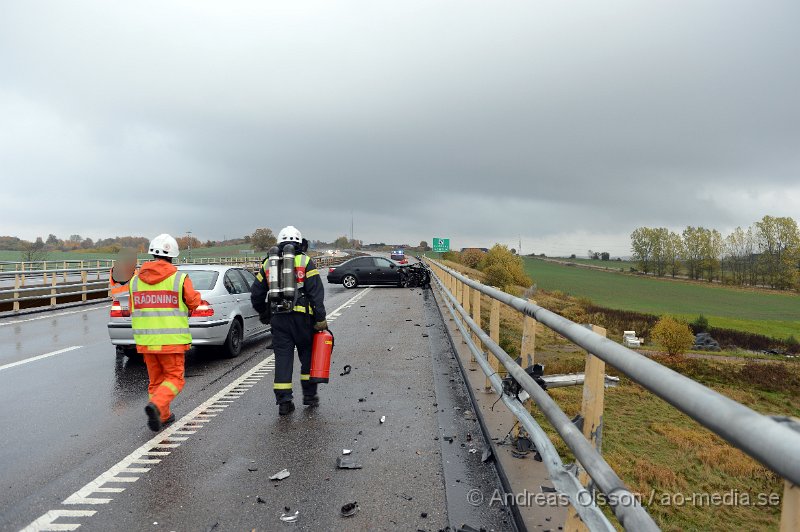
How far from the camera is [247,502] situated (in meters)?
3.78

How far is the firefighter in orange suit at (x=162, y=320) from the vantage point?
5.59 m

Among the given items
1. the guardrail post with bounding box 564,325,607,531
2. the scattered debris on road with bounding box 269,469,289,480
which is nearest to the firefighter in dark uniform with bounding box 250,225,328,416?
the scattered debris on road with bounding box 269,469,289,480

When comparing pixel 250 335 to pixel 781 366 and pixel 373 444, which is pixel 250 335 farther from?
pixel 781 366

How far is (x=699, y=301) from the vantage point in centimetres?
10106

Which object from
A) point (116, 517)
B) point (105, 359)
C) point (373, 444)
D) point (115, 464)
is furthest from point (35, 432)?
point (105, 359)

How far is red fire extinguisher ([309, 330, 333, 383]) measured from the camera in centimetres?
625

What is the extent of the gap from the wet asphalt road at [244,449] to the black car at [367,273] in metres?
19.6

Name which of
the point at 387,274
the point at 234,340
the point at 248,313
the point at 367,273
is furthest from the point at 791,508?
the point at 367,273

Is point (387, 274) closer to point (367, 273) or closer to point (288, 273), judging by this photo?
point (367, 273)

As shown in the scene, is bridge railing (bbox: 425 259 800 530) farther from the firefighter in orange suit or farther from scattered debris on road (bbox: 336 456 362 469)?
the firefighter in orange suit

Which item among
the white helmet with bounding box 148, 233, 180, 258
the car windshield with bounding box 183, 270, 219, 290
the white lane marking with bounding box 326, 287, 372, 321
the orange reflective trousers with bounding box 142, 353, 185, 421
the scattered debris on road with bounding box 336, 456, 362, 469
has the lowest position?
the scattered debris on road with bounding box 336, 456, 362, 469

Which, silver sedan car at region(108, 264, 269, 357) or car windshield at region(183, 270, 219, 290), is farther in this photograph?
car windshield at region(183, 270, 219, 290)

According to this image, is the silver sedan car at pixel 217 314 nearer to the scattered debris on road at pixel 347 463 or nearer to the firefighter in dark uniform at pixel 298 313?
the firefighter in dark uniform at pixel 298 313

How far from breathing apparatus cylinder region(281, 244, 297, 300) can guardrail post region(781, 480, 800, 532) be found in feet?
17.2
